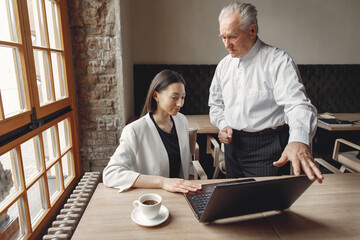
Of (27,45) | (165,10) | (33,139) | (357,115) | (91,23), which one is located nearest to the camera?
(27,45)

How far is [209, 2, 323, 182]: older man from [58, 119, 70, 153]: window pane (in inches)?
52.7

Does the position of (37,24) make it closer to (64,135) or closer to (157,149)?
(64,135)

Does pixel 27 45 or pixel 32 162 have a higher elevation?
pixel 27 45

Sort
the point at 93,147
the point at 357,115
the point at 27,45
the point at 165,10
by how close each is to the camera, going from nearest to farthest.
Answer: the point at 27,45 → the point at 93,147 → the point at 165,10 → the point at 357,115

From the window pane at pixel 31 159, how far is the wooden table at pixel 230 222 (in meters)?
0.72

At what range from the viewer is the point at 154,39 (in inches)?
123

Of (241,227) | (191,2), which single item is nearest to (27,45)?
(241,227)

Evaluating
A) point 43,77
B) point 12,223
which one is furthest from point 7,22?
point 12,223

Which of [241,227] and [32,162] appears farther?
[32,162]

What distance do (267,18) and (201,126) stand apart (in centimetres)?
175

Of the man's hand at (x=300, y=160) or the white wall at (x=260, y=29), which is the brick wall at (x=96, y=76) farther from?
the man's hand at (x=300, y=160)

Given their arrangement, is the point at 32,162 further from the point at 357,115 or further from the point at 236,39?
the point at 357,115

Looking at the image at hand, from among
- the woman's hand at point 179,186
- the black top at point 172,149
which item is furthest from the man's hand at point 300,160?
the black top at point 172,149

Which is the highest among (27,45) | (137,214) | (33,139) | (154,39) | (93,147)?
(154,39)
